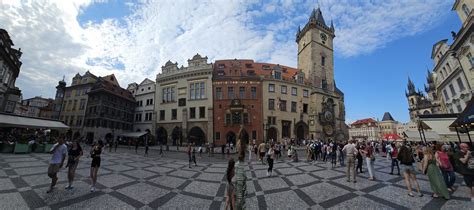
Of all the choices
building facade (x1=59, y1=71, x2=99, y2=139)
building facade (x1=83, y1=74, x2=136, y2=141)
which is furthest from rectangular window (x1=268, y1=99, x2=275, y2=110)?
building facade (x1=59, y1=71, x2=99, y2=139)

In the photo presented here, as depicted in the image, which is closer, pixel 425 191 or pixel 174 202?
pixel 174 202

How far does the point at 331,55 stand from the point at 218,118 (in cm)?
2943

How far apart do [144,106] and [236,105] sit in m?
21.3

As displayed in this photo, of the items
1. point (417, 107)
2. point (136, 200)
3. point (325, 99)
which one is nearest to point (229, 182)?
point (136, 200)

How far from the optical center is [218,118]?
2969cm

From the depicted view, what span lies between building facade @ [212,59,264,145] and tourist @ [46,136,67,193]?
76.2ft

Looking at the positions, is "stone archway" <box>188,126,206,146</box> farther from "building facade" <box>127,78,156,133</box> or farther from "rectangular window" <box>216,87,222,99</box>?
"building facade" <box>127,78,156,133</box>

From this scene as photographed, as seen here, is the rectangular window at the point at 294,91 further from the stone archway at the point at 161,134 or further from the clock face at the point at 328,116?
the stone archway at the point at 161,134

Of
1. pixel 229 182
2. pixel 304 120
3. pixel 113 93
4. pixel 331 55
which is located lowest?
pixel 229 182

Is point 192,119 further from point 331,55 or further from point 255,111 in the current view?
point 331,55

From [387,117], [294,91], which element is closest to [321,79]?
[294,91]

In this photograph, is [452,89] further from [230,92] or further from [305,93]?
[230,92]

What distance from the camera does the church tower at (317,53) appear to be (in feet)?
120

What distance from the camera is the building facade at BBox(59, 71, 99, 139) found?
3531 centimetres
